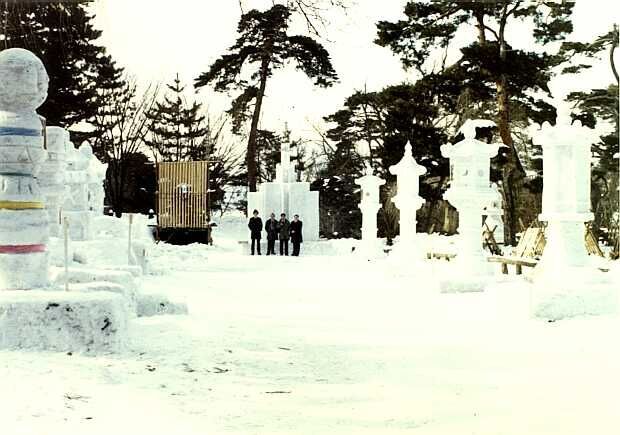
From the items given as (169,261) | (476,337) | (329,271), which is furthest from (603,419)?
(169,261)

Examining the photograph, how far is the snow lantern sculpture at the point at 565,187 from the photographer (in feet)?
25.0

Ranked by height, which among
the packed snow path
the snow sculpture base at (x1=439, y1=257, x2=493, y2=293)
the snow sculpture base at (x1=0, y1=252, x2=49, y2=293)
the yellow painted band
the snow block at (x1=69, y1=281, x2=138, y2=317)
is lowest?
the packed snow path

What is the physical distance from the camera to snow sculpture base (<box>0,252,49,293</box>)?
4.81m

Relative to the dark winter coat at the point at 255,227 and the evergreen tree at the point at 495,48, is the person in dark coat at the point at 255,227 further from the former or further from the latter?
the evergreen tree at the point at 495,48

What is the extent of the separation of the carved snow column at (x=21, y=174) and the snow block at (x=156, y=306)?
1.87 metres

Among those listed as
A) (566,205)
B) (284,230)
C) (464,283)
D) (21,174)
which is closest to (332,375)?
(21,174)

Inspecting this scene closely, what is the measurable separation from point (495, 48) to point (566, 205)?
1353 cm

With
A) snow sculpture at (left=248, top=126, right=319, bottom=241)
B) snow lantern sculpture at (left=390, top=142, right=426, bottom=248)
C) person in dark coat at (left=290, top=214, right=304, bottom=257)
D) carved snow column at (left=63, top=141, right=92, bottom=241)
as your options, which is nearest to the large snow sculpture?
carved snow column at (left=63, top=141, right=92, bottom=241)

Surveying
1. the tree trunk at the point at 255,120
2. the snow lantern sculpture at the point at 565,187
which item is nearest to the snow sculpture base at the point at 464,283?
the snow lantern sculpture at the point at 565,187

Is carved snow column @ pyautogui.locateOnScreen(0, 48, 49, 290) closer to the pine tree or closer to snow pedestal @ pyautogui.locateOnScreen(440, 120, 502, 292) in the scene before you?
snow pedestal @ pyautogui.locateOnScreen(440, 120, 502, 292)

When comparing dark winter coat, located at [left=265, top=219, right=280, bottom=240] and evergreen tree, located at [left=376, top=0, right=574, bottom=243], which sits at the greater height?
evergreen tree, located at [left=376, top=0, right=574, bottom=243]

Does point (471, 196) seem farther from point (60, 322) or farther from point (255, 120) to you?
point (255, 120)

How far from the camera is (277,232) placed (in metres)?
22.1

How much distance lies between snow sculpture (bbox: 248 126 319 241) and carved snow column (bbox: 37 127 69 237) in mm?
15115
